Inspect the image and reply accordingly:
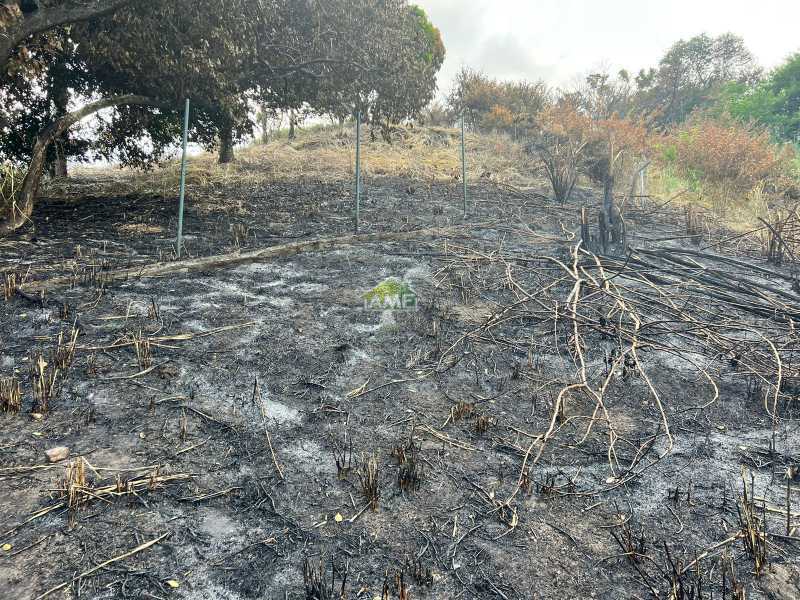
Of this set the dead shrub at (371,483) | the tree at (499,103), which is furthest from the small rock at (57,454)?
the tree at (499,103)

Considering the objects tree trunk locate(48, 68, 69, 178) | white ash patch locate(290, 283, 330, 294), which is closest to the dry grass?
tree trunk locate(48, 68, 69, 178)

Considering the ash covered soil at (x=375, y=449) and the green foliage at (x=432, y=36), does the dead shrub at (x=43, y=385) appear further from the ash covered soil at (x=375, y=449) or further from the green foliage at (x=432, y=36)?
the green foliage at (x=432, y=36)

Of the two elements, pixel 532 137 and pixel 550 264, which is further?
pixel 532 137

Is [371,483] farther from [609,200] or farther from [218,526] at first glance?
[609,200]

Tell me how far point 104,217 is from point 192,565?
28.0 ft

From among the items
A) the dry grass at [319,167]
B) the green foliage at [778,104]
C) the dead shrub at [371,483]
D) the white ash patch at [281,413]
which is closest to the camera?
the dead shrub at [371,483]

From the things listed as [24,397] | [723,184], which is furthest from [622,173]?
[24,397]

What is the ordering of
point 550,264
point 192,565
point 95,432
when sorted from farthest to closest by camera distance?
point 550,264 → point 95,432 → point 192,565

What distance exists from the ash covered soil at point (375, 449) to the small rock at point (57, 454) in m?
0.06

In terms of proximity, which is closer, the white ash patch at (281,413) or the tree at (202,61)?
the white ash patch at (281,413)

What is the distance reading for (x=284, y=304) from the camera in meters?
5.43

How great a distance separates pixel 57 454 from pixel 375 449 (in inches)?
69.6

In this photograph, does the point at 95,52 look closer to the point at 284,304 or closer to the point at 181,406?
the point at 284,304

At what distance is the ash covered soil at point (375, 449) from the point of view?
2.21 m
